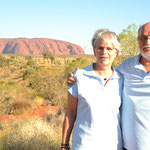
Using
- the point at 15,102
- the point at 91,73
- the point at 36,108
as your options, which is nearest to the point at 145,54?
the point at 91,73

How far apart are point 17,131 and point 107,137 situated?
152 inches

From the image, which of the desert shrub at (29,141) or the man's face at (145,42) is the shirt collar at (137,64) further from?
the desert shrub at (29,141)

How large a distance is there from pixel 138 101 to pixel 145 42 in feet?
1.94

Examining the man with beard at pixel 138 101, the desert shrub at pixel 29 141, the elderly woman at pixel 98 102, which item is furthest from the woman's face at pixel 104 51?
the desert shrub at pixel 29 141

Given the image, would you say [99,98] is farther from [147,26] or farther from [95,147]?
[147,26]

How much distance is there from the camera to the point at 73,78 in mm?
2123

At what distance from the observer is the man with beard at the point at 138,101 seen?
1.85 m

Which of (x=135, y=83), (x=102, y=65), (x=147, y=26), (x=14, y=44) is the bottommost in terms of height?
(x=14, y=44)

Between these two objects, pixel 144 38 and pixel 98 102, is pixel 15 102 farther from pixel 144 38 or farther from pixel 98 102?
pixel 144 38

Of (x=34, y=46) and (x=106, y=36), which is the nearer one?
(x=106, y=36)

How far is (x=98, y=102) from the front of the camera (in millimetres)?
1946

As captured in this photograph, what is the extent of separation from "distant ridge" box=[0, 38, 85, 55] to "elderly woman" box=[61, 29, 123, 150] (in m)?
144

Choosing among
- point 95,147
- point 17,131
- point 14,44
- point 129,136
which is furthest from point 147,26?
point 14,44

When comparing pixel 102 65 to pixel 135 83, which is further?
pixel 102 65
